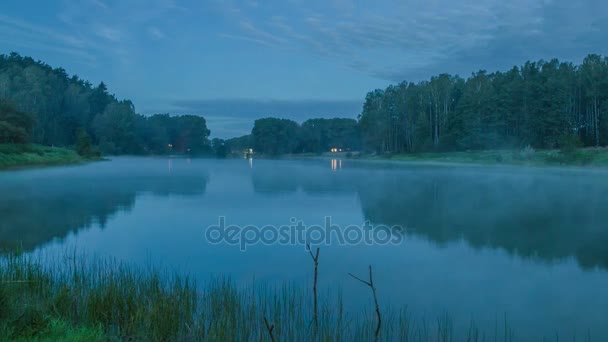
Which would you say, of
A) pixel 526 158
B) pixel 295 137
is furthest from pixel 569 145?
pixel 295 137

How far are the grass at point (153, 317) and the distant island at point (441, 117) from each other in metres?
38.0

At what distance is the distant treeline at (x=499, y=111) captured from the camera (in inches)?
2312

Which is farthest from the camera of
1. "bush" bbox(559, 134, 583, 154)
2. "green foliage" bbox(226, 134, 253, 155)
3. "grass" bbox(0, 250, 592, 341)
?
"green foliage" bbox(226, 134, 253, 155)

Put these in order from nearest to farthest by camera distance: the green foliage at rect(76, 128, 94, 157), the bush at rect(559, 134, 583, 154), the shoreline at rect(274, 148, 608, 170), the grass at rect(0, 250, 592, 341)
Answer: the grass at rect(0, 250, 592, 341) < the shoreline at rect(274, 148, 608, 170) < the bush at rect(559, 134, 583, 154) < the green foliage at rect(76, 128, 94, 157)

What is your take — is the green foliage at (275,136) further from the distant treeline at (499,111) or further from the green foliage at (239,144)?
the distant treeline at (499,111)

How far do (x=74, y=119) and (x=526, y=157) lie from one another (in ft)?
246

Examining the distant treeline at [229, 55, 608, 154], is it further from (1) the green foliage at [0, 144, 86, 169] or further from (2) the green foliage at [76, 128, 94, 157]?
(1) the green foliage at [0, 144, 86, 169]

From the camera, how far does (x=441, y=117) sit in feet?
242

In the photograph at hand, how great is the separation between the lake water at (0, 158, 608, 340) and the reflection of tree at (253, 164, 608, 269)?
5cm

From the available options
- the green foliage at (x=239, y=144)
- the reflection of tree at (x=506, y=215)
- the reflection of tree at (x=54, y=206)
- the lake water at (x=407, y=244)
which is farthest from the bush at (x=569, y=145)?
the green foliage at (x=239, y=144)

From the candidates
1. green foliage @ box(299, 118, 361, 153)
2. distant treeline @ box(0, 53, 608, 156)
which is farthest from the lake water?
green foliage @ box(299, 118, 361, 153)

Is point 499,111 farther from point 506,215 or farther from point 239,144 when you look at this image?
point 239,144

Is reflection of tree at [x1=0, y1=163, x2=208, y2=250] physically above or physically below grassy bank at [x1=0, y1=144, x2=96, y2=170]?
below

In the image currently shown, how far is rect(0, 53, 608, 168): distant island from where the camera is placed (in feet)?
173
